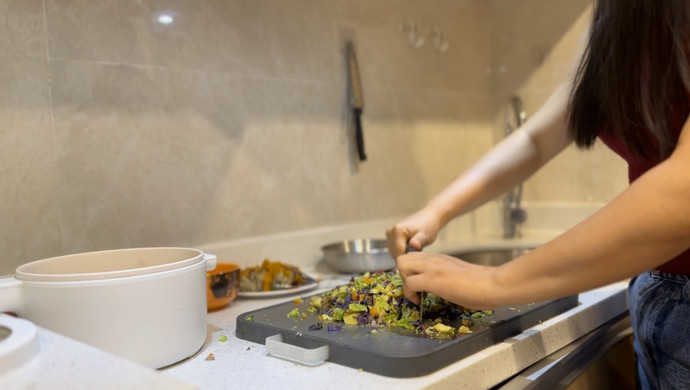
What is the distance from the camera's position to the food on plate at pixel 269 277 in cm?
116

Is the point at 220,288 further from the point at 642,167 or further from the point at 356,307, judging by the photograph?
the point at 642,167

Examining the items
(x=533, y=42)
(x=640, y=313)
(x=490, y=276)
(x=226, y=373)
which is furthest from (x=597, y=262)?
(x=533, y=42)

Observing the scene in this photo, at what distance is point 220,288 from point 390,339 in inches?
15.3

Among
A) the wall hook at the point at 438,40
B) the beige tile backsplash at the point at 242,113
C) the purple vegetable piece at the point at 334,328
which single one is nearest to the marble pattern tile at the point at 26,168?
the beige tile backsplash at the point at 242,113

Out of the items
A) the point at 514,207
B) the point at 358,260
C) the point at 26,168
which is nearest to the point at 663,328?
the point at 358,260

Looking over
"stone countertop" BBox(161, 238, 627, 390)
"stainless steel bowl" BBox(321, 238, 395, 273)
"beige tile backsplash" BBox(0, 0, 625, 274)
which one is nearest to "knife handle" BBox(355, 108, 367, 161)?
"beige tile backsplash" BBox(0, 0, 625, 274)

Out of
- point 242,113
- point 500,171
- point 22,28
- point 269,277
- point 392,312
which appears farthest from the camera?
point 242,113

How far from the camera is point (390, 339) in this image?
75 cm

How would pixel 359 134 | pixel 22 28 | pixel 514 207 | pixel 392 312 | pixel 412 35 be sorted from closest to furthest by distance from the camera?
pixel 392 312, pixel 22 28, pixel 359 134, pixel 412 35, pixel 514 207

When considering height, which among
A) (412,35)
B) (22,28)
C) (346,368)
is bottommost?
(346,368)

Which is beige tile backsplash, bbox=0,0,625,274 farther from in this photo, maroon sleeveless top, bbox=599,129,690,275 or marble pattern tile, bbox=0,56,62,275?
maroon sleeveless top, bbox=599,129,690,275

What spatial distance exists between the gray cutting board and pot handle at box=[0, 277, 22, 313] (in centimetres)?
29

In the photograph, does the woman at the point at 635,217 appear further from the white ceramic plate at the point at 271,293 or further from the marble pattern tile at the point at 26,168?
the marble pattern tile at the point at 26,168

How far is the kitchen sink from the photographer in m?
1.57
